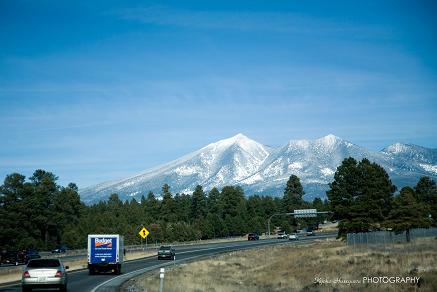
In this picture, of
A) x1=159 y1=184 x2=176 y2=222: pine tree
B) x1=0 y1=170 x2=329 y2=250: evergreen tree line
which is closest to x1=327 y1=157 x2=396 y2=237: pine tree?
x1=0 y1=170 x2=329 y2=250: evergreen tree line

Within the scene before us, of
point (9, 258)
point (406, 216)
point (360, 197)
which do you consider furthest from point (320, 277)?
point (360, 197)

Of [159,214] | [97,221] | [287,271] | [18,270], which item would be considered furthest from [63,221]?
[287,271]

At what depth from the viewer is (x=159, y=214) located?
503 feet

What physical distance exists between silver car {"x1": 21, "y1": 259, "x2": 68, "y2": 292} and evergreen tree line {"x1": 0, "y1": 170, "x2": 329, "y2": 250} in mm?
86345

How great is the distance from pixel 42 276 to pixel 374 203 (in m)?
57.9

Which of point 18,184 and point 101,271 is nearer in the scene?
point 101,271

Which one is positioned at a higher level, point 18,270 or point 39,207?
point 39,207

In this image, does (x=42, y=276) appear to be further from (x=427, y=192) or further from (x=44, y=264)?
(x=427, y=192)

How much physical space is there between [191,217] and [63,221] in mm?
50997

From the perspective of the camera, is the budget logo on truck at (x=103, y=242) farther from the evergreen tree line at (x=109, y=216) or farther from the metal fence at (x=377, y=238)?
the evergreen tree line at (x=109, y=216)

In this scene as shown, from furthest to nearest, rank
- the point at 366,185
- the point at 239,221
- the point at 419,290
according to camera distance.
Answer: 1. the point at 239,221
2. the point at 366,185
3. the point at 419,290

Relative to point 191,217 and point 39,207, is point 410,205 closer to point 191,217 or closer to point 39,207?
point 39,207

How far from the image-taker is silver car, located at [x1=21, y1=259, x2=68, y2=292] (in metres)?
26.2

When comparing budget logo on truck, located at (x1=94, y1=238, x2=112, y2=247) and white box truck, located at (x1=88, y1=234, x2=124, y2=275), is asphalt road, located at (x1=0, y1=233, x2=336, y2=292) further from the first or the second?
budget logo on truck, located at (x1=94, y1=238, x2=112, y2=247)
